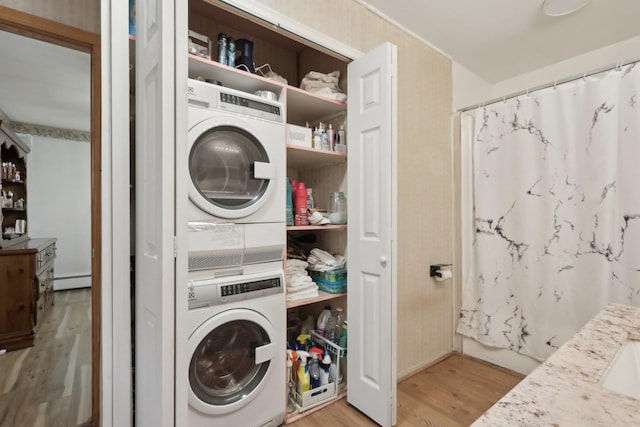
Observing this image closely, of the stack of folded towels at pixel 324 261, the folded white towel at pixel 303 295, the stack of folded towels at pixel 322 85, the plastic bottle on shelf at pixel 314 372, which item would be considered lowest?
the plastic bottle on shelf at pixel 314 372

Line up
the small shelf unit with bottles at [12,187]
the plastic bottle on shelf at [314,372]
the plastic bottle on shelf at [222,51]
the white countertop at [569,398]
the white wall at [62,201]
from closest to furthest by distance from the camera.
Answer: the white countertop at [569,398], the plastic bottle on shelf at [222,51], the plastic bottle on shelf at [314,372], the small shelf unit with bottles at [12,187], the white wall at [62,201]

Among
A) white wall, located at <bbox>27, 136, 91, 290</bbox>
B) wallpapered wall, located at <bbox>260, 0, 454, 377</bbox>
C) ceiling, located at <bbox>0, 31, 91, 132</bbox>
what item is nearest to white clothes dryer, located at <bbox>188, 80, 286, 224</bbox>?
wallpapered wall, located at <bbox>260, 0, 454, 377</bbox>

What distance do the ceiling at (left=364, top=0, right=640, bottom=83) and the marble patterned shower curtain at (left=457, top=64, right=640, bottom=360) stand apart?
1.65 ft

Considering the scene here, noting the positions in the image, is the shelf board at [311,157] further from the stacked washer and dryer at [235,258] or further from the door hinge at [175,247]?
the door hinge at [175,247]

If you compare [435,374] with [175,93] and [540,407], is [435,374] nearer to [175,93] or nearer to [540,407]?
[540,407]

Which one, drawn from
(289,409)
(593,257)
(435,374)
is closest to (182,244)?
(289,409)

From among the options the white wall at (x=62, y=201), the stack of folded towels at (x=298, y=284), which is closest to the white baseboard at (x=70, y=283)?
the white wall at (x=62, y=201)

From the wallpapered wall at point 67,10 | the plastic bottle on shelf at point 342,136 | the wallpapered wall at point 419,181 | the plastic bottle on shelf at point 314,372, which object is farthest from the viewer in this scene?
the wallpapered wall at point 419,181

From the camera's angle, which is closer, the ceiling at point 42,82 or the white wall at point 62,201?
the ceiling at point 42,82

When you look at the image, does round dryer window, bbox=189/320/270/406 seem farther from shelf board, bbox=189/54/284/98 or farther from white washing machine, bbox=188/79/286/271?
shelf board, bbox=189/54/284/98

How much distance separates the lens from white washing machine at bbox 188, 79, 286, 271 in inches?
49.2

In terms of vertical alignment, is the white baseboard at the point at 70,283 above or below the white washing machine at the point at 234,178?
below

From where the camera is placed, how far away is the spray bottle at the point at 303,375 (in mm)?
1652

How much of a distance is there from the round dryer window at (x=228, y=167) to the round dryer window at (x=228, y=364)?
0.58 meters
